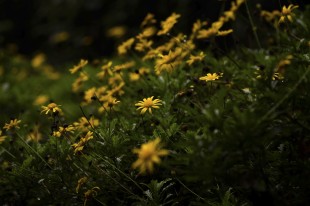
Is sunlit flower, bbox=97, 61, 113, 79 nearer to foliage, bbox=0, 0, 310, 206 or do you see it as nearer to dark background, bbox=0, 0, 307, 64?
foliage, bbox=0, 0, 310, 206

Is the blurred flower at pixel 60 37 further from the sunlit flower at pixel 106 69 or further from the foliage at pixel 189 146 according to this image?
the sunlit flower at pixel 106 69

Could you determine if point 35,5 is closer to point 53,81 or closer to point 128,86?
point 53,81

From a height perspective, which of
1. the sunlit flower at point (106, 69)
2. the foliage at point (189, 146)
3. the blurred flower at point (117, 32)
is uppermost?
the blurred flower at point (117, 32)

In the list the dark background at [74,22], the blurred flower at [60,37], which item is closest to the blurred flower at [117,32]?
the dark background at [74,22]

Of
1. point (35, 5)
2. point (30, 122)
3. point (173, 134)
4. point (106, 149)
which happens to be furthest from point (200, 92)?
point (35, 5)

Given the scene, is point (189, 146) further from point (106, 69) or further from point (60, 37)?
point (60, 37)

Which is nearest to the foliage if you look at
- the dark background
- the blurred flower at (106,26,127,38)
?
the blurred flower at (106,26,127,38)

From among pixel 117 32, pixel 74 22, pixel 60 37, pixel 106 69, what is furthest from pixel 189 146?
pixel 74 22

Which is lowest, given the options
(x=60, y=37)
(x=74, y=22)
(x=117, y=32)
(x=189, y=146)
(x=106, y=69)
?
(x=189, y=146)
